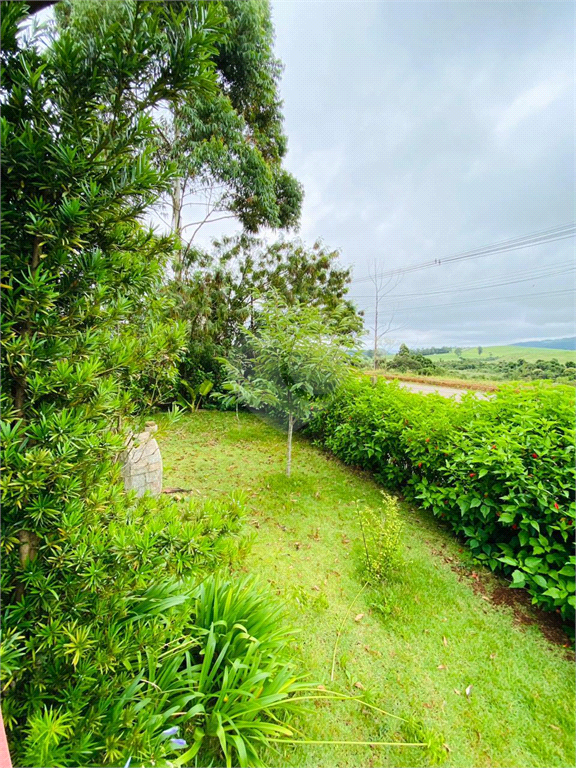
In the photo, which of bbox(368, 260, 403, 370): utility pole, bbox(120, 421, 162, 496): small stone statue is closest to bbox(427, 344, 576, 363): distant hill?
bbox(368, 260, 403, 370): utility pole

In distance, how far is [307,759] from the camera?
1.18m

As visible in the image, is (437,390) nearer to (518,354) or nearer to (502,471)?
(518,354)

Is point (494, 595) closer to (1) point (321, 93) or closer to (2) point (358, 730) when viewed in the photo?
(2) point (358, 730)

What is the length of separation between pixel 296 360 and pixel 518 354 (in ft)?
7.12

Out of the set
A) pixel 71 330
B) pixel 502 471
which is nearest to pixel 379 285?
pixel 502 471

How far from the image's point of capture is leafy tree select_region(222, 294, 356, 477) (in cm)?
349

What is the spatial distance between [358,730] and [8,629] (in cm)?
143

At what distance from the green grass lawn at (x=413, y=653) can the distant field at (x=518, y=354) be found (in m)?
1.67

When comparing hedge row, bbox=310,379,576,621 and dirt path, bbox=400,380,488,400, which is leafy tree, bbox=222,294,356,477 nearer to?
hedge row, bbox=310,379,576,621

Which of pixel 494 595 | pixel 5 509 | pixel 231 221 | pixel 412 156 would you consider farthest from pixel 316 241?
pixel 5 509

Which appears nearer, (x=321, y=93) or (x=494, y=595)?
(x=494, y=595)

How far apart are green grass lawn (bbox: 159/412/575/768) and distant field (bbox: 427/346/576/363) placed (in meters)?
1.67

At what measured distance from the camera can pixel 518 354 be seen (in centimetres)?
282

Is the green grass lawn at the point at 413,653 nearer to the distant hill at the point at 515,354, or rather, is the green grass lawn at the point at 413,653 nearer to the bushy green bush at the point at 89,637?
the bushy green bush at the point at 89,637
